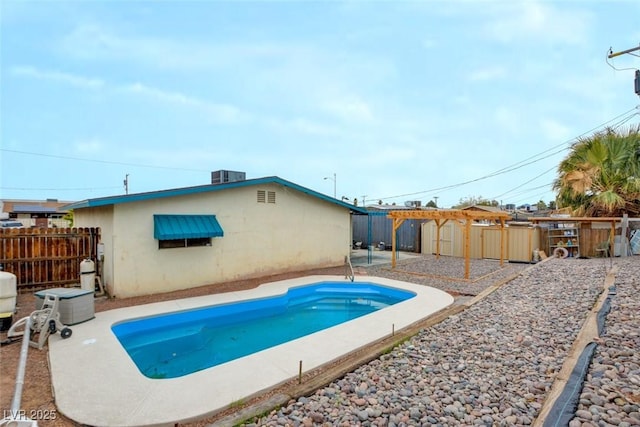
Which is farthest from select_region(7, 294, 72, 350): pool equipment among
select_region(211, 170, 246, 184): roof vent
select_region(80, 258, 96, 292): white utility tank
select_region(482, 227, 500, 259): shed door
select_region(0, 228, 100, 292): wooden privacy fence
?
select_region(482, 227, 500, 259): shed door

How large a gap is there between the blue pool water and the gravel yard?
1.62 metres

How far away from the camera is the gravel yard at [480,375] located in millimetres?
3164

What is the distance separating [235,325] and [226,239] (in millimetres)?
3399

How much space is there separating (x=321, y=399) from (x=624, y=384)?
10.2 feet

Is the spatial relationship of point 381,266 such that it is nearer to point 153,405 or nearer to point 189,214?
point 189,214

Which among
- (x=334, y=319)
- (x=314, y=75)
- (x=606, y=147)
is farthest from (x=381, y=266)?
(x=606, y=147)

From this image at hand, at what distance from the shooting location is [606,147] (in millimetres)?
13055

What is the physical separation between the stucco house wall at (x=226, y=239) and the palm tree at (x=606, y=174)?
986cm

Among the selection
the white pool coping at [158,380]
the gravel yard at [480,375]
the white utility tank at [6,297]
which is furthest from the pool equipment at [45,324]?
the white utility tank at [6,297]

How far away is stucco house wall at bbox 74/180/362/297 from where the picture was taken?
827 cm

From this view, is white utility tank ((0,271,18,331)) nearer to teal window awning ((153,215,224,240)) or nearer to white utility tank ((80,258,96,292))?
white utility tank ((80,258,96,292))

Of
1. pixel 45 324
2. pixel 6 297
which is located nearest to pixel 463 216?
pixel 45 324

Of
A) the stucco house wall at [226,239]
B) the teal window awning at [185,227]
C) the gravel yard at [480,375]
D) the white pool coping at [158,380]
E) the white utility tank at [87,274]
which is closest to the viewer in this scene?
the gravel yard at [480,375]

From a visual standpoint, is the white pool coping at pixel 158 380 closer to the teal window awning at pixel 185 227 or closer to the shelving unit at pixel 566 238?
the teal window awning at pixel 185 227
